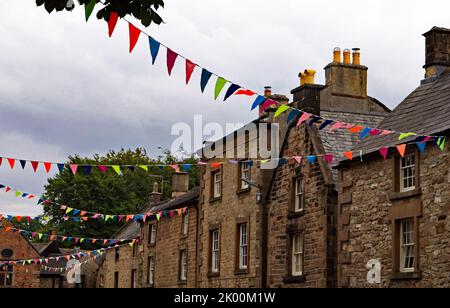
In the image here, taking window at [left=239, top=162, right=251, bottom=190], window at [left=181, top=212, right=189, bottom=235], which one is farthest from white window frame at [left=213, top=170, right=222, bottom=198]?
window at [left=181, top=212, right=189, bottom=235]

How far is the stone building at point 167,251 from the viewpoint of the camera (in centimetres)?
3297

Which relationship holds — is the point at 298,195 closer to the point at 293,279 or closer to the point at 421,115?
the point at 293,279

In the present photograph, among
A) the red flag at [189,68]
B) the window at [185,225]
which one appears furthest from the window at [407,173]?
the window at [185,225]

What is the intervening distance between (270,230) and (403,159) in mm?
7237

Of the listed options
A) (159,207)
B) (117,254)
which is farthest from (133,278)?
(159,207)

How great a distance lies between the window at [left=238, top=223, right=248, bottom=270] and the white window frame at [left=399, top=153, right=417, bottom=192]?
8.77 metres

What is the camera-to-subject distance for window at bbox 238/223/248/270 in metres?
27.6

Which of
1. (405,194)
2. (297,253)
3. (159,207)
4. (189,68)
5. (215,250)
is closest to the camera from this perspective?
(189,68)

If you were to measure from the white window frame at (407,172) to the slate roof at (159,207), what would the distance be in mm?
14346

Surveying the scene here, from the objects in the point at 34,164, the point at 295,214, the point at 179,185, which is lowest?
the point at 295,214

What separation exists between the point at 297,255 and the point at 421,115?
6191 millimetres

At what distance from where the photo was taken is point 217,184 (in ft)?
102
